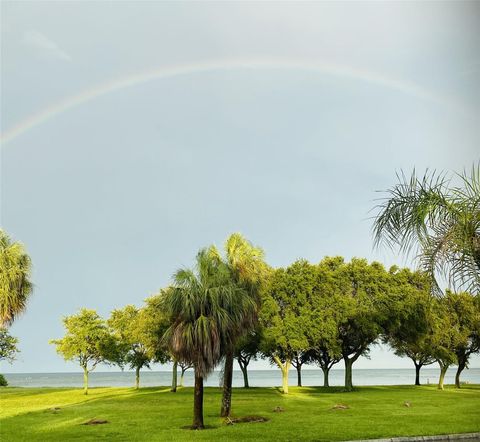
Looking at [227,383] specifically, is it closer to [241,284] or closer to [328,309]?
[241,284]

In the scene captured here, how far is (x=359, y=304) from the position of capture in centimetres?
5244

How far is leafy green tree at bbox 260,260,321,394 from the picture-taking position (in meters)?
48.4

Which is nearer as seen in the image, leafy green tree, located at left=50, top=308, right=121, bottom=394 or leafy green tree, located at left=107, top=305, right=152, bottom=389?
leafy green tree, located at left=50, top=308, right=121, bottom=394

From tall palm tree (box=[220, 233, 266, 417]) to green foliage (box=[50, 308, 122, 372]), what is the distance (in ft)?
107

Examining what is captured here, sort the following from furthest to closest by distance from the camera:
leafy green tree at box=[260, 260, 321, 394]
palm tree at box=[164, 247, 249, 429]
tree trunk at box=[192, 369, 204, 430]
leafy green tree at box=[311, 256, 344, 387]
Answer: leafy green tree at box=[311, 256, 344, 387]
leafy green tree at box=[260, 260, 321, 394]
tree trunk at box=[192, 369, 204, 430]
palm tree at box=[164, 247, 249, 429]

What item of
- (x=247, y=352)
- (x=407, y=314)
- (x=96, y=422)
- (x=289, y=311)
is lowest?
(x=96, y=422)

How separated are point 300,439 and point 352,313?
34.1 metres

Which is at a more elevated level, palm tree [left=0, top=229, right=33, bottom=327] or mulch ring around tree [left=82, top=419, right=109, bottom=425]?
palm tree [left=0, top=229, right=33, bottom=327]

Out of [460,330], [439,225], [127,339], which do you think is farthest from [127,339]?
[439,225]

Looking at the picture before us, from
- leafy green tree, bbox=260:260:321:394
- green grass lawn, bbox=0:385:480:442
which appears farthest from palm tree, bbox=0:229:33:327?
leafy green tree, bbox=260:260:321:394

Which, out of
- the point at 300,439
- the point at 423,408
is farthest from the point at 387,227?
the point at 423,408

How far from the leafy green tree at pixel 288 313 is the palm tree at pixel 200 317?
24963 millimetres

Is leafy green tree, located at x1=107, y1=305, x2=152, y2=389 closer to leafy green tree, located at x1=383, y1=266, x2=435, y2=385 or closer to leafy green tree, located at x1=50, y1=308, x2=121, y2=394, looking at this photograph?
leafy green tree, located at x1=50, y1=308, x2=121, y2=394

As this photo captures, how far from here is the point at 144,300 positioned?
5416 centimetres
